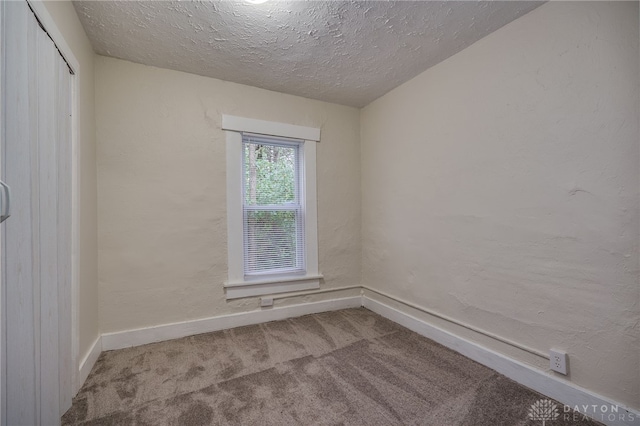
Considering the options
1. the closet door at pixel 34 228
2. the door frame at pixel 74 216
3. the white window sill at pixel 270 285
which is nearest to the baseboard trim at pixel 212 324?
the white window sill at pixel 270 285

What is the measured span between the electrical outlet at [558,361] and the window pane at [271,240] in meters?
2.11

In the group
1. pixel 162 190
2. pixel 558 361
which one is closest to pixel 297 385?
pixel 558 361

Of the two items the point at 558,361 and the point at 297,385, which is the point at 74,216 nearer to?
the point at 297,385

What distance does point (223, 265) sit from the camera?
257 cm

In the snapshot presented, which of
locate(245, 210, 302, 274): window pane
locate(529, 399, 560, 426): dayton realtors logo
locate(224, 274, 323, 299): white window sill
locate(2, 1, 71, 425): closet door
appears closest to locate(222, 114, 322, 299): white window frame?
locate(224, 274, 323, 299): white window sill

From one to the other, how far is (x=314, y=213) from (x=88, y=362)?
2.13 meters

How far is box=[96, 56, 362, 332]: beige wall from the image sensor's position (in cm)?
220

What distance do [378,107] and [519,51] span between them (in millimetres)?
1384

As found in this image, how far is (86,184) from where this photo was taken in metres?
1.89

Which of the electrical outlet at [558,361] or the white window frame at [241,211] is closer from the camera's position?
the electrical outlet at [558,361]

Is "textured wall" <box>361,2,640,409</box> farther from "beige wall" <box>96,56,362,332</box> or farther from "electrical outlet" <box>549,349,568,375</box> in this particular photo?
"beige wall" <box>96,56,362,332</box>

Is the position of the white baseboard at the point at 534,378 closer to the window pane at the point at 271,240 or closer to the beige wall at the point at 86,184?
the window pane at the point at 271,240

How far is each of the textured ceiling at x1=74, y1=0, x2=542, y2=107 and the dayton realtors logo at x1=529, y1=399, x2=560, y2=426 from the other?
2316 mm

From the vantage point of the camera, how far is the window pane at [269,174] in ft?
9.01
